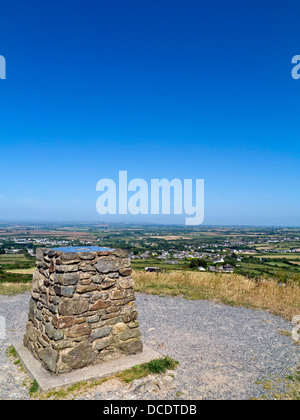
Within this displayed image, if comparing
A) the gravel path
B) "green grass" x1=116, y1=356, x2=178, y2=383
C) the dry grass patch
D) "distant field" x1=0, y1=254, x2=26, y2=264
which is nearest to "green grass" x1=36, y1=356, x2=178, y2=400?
"green grass" x1=116, y1=356, x2=178, y2=383

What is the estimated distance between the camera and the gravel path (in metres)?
4.84

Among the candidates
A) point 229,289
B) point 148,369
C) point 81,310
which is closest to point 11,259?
point 229,289

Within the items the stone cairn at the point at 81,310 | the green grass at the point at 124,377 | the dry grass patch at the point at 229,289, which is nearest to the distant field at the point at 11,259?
the dry grass patch at the point at 229,289

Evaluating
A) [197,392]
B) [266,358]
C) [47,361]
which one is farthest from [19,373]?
A: [266,358]

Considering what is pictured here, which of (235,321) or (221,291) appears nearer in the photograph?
(235,321)

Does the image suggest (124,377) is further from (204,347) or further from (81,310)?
(204,347)

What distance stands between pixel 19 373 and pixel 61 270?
2.25m

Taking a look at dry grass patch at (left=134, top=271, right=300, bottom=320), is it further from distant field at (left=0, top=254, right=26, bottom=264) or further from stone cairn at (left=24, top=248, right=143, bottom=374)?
distant field at (left=0, top=254, right=26, bottom=264)

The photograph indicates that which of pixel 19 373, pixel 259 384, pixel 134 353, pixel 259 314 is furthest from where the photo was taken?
pixel 259 314

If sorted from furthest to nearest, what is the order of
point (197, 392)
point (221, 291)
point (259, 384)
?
point (221, 291) < point (259, 384) < point (197, 392)

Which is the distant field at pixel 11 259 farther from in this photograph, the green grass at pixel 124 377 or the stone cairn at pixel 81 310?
the green grass at pixel 124 377

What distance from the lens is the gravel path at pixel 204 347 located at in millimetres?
4836
